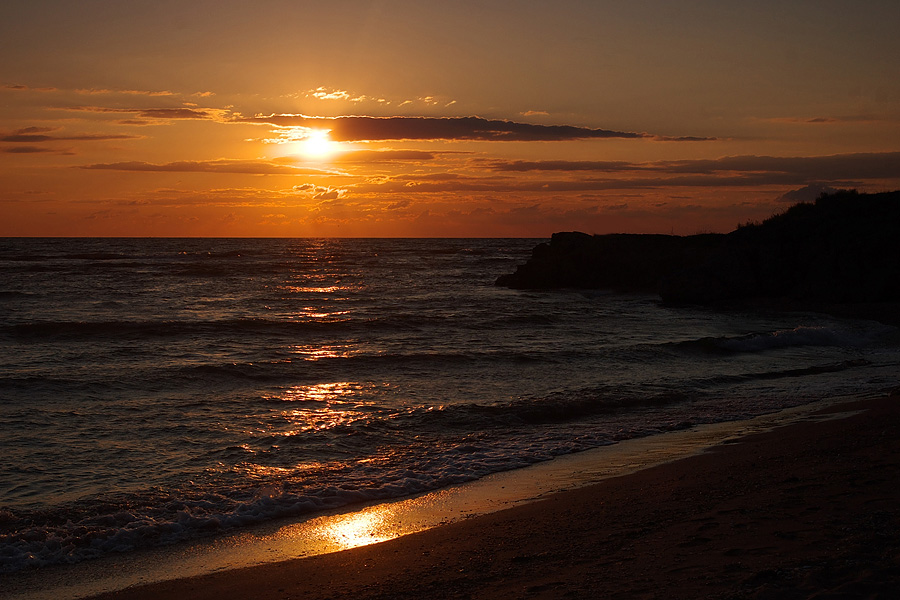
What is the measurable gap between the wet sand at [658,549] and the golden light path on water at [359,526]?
0.33 m

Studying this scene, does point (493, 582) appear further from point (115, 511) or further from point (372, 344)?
point (372, 344)

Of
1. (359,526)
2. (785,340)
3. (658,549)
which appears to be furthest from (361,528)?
(785,340)

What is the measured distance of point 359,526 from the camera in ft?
23.8

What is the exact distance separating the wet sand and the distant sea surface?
1.92 m

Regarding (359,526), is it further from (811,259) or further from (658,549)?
(811,259)

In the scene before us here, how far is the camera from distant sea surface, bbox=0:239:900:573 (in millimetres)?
8172

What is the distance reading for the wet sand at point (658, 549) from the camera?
474 cm

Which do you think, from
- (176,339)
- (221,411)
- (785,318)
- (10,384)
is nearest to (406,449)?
(221,411)

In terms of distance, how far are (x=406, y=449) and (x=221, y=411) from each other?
4.09 m

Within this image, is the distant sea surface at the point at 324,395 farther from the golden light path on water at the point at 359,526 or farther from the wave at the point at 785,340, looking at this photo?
the golden light path on water at the point at 359,526

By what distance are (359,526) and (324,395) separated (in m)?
7.05

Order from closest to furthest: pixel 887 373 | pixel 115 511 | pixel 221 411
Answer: pixel 115 511
pixel 221 411
pixel 887 373

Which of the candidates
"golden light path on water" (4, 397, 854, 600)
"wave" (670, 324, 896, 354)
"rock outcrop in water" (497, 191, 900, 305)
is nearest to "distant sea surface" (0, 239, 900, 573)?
"wave" (670, 324, 896, 354)

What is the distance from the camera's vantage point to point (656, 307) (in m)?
31.4
